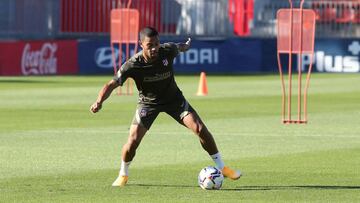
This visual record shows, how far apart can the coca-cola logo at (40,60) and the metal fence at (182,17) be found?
2.74 m

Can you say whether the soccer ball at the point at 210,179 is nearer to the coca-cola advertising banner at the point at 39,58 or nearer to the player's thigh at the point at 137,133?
the player's thigh at the point at 137,133

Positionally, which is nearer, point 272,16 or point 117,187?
point 117,187

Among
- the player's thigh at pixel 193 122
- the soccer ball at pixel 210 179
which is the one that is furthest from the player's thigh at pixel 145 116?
the soccer ball at pixel 210 179

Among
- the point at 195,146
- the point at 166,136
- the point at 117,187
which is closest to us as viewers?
the point at 117,187

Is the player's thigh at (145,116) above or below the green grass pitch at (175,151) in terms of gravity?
above

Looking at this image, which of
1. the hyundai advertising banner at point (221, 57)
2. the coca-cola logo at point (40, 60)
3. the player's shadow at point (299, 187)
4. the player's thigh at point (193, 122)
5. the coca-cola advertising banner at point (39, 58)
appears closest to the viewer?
the player's shadow at point (299, 187)

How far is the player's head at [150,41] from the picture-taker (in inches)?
523

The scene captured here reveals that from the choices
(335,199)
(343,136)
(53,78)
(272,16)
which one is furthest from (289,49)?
(272,16)

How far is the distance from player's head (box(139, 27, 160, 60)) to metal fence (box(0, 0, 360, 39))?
29.6 metres

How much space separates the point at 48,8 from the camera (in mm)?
44156

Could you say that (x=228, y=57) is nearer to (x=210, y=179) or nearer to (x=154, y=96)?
(x=154, y=96)

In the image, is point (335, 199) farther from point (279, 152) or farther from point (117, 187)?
point (279, 152)

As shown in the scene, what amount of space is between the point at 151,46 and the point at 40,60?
26982 millimetres

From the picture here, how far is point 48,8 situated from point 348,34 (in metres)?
12.3
